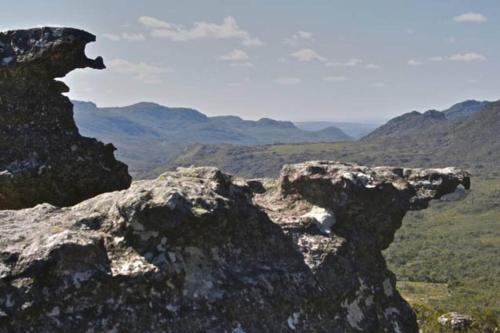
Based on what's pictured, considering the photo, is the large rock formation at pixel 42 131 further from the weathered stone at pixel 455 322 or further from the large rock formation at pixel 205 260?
the weathered stone at pixel 455 322

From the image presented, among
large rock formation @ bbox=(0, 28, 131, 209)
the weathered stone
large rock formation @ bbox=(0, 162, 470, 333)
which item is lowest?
the weathered stone

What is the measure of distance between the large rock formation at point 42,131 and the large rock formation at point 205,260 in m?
2.22

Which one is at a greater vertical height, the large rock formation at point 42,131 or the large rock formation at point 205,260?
the large rock formation at point 42,131

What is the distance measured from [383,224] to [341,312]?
3.10m

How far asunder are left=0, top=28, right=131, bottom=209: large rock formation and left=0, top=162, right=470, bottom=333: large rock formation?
7.29 feet

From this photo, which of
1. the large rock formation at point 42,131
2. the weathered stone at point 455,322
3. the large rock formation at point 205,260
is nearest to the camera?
the large rock formation at point 205,260

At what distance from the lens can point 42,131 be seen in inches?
542

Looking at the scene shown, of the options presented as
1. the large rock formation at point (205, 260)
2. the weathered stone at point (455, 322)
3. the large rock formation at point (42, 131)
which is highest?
the large rock formation at point (42, 131)

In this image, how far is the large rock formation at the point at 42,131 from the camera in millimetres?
13391

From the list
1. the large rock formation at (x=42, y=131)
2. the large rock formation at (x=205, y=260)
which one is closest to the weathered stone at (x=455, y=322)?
the large rock formation at (x=205, y=260)

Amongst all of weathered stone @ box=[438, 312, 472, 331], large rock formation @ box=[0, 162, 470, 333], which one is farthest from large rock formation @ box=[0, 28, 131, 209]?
weathered stone @ box=[438, 312, 472, 331]

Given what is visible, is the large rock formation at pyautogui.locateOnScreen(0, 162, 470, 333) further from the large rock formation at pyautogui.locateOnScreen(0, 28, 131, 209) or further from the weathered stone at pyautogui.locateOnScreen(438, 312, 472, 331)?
the weathered stone at pyautogui.locateOnScreen(438, 312, 472, 331)

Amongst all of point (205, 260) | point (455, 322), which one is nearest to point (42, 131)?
point (205, 260)

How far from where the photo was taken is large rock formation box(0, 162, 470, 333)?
964 cm
